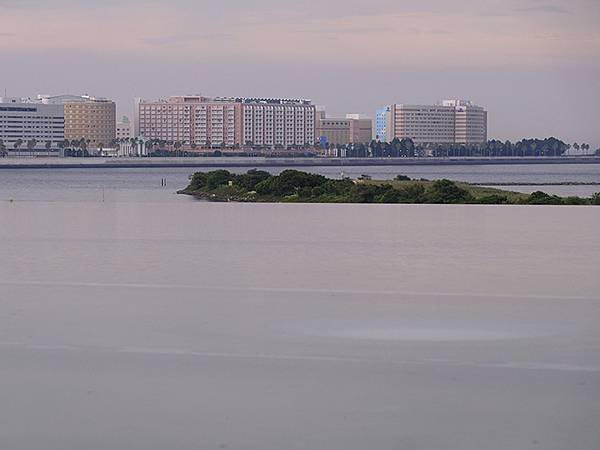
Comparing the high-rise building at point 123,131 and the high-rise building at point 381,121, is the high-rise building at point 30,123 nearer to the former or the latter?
the high-rise building at point 123,131

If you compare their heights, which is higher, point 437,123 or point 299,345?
point 437,123

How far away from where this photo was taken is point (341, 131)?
7012 centimetres

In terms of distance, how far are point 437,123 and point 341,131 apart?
625cm

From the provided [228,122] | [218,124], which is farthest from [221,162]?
[228,122]

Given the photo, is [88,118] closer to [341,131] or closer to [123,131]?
[123,131]

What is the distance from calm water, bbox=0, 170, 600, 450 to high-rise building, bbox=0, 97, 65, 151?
5680cm

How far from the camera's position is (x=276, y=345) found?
3062mm

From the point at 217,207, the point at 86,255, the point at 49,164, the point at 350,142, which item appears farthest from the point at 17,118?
the point at 86,255

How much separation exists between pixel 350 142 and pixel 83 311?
6569 cm

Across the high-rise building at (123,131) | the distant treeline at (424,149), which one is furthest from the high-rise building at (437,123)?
the high-rise building at (123,131)

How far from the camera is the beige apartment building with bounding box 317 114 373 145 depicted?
69562 millimetres

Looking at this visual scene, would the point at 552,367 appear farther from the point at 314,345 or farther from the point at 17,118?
the point at 17,118

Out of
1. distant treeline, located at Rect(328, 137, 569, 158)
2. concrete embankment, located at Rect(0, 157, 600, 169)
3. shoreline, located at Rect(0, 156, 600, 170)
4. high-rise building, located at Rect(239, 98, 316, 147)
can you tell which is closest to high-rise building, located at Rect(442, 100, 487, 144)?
distant treeline, located at Rect(328, 137, 569, 158)

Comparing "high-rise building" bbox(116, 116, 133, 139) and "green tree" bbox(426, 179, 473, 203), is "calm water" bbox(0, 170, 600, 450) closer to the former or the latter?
"green tree" bbox(426, 179, 473, 203)
